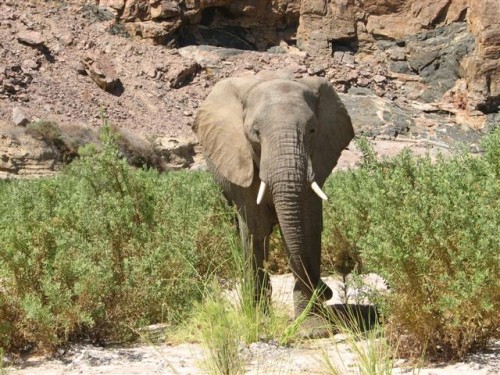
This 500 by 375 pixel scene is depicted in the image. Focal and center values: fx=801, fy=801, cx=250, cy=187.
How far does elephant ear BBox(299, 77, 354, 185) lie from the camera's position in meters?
6.14

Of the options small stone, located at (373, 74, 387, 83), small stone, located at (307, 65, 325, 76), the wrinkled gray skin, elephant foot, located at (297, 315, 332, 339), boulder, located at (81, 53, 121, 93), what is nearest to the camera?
elephant foot, located at (297, 315, 332, 339)

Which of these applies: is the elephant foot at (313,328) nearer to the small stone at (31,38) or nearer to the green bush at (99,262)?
the green bush at (99,262)

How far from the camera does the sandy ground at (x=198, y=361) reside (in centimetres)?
439

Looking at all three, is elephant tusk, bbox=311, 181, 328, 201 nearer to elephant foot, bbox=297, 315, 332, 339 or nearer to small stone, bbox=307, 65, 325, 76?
elephant foot, bbox=297, 315, 332, 339

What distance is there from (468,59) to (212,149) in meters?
31.5

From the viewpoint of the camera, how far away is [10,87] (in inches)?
1064

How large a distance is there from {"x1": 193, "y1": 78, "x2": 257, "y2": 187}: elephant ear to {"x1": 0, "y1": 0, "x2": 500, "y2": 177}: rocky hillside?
61.3ft

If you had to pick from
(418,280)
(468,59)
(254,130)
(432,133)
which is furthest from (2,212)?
(468,59)

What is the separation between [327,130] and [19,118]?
19473 mm

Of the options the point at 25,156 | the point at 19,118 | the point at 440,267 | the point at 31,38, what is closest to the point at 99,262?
the point at 440,267

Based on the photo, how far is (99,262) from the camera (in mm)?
5891

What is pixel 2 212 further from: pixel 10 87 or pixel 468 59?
pixel 468 59

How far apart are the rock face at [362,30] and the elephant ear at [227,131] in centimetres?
2947

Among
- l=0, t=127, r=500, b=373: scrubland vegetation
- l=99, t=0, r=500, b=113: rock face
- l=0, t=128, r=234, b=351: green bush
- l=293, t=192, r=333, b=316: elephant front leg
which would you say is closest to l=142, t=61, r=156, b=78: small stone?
l=99, t=0, r=500, b=113: rock face
